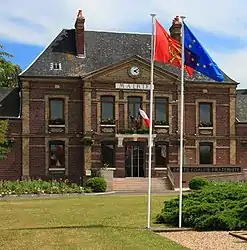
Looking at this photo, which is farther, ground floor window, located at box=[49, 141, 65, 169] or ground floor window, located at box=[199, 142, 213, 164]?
ground floor window, located at box=[199, 142, 213, 164]

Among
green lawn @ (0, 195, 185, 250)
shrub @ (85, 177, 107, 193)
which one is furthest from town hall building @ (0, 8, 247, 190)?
green lawn @ (0, 195, 185, 250)

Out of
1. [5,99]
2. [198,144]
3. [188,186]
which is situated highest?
[5,99]

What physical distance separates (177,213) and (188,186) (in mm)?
23478

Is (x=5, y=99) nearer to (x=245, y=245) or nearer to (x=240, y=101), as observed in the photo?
(x=240, y=101)

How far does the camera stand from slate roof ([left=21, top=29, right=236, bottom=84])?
42.5 meters

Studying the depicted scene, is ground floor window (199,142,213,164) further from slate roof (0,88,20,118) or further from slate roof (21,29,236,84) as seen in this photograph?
slate roof (0,88,20,118)

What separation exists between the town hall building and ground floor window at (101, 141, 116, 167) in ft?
0.05

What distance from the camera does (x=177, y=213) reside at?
1555cm

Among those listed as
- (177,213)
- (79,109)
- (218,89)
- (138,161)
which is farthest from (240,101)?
(177,213)

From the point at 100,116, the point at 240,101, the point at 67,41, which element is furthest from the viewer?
the point at 240,101

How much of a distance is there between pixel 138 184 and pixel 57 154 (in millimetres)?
6519

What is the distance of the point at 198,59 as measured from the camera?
15195 mm

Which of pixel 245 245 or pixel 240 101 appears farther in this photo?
pixel 240 101

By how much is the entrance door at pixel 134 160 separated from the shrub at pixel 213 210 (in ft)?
82.4
